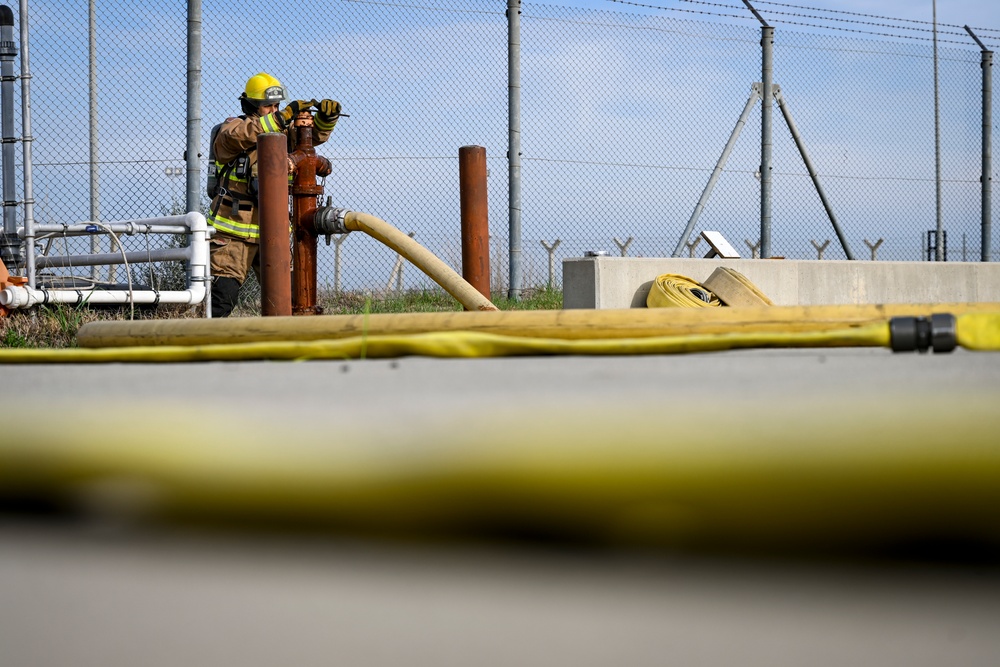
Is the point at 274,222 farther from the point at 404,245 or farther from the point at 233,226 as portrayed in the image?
the point at 233,226

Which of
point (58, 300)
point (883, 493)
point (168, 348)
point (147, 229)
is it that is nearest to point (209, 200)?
point (147, 229)

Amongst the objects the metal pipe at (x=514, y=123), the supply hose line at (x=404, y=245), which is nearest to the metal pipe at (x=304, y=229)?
the supply hose line at (x=404, y=245)

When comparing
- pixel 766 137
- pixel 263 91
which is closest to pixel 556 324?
pixel 263 91

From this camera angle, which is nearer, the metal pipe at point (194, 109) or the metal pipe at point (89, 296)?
the metal pipe at point (89, 296)

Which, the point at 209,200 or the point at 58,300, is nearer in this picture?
the point at 58,300

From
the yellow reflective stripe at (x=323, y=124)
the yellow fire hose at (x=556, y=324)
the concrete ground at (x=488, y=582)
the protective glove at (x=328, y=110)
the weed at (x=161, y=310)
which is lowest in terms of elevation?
the concrete ground at (x=488, y=582)

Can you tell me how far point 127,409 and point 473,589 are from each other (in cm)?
40

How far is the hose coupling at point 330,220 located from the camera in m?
5.95

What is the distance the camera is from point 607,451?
875 mm

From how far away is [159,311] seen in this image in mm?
6828

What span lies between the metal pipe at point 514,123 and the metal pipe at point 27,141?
3.80 metres

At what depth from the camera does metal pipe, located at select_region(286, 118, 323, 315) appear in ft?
20.5

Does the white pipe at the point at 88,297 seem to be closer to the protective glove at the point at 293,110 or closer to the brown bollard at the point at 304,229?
the brown bollard at the point at 304,229

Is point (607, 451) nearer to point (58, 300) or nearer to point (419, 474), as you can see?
point (419, 474)
